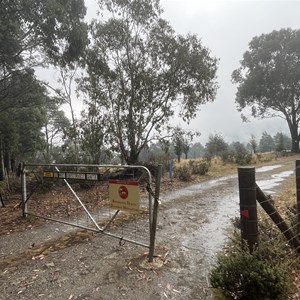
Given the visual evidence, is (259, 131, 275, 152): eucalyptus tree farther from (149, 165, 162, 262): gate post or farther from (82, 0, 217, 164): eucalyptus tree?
(149, 165, 162, 262): gate post

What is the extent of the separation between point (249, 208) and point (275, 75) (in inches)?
1237

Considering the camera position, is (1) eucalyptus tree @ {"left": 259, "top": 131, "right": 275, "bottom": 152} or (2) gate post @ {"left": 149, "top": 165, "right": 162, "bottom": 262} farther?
(1) eucalyptus tree @ {"left": 259, "top": 131, "right": 275, "bottom": 152}

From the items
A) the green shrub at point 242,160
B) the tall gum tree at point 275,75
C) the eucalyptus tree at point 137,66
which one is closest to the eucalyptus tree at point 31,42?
the eucalyptus tree at point 137,66

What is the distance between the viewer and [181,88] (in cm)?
1361

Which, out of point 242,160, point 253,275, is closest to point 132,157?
point 242,160

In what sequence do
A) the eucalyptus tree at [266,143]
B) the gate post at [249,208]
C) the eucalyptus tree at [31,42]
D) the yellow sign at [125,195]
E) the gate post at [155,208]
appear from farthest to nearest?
the eucalyptus tree at [266,143], the eucalyptus tree at [31,42], the yellow sign at [125,195], the gate post at [155,208], the gate post at [249,208]

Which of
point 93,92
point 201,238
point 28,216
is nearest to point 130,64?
point 93,92

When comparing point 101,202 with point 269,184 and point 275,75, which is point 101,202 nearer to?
point 269,184

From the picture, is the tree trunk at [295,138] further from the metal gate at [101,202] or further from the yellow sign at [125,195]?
the yellow sign at [125,195]

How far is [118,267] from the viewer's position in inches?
148

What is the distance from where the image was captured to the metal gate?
4035 mm

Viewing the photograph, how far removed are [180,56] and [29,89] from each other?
7.89m

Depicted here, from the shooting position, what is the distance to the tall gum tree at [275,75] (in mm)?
29178

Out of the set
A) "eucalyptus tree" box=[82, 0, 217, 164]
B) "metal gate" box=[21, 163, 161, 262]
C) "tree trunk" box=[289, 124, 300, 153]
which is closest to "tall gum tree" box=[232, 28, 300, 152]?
"tree trunk" box=[289, 124, 300, 153]
